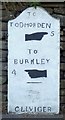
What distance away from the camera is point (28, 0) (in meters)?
5.38

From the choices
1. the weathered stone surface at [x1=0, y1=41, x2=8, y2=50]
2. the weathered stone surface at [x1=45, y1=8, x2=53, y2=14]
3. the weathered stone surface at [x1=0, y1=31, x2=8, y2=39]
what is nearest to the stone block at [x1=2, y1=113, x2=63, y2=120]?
the weathered stone surface at [x1=0, y1=41, x2=8, y2=50]

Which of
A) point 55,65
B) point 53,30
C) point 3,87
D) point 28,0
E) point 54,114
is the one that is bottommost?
point 54,114

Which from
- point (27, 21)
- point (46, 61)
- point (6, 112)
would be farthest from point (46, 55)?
point (6, 112)

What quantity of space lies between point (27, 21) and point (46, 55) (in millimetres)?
553

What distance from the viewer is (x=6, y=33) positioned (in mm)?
5457

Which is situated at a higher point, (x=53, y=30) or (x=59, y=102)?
(x=53, y=30)

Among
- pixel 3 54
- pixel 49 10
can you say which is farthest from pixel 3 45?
pixel 49 10

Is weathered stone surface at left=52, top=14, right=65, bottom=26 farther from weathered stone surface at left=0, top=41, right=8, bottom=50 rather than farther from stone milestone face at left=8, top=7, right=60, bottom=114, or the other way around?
weathered stone surface at left=0, top=41, right=8, bottom=50

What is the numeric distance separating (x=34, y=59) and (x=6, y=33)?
1.83ft

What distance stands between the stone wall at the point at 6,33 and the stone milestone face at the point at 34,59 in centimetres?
10

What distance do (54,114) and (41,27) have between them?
127 cm

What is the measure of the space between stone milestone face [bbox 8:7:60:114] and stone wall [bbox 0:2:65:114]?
0.32 ft

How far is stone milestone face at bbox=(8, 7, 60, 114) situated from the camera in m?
5.35

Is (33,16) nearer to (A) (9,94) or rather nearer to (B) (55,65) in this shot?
(B) (55,65)
